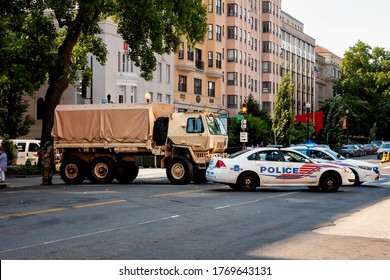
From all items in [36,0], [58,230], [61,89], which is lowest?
[58,230]

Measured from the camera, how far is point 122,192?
23406 mm

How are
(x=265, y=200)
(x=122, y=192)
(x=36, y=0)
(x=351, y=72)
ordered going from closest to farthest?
(x=265, y=200) < (x=122, y=192) < (x=36, y=0) < (x=351, y=72)

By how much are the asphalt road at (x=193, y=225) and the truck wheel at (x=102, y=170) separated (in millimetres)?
5333

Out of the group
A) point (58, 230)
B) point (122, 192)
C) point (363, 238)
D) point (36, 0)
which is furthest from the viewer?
point (36, 0)

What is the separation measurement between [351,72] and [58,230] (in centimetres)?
11135

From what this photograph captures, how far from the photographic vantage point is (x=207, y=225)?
14000mm

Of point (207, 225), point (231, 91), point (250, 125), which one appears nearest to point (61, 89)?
point (207, 225)

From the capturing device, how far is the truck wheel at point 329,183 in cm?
2375

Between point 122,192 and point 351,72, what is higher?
point 351,72

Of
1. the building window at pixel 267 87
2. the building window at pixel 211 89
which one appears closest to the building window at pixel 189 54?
the building window at pixel 211 89

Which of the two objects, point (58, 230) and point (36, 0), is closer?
point (58, 230)

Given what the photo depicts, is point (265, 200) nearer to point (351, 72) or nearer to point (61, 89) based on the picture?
point (61, 89)

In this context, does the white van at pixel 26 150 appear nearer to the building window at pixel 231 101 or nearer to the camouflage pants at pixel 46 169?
the camouflage pants at pixel 46 169

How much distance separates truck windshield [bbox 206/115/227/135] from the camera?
93.8 ft
